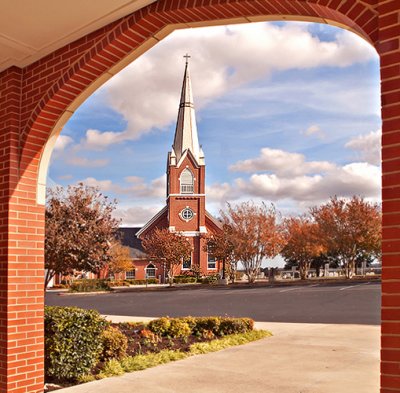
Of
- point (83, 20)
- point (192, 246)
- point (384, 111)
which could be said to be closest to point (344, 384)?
point (384, 111)

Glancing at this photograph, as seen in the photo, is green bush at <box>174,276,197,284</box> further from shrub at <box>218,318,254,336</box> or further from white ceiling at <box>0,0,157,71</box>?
white ceiling at <box>0,0,157,71</box>

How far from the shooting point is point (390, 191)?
9.95 feet

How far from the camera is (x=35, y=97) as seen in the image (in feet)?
20.4

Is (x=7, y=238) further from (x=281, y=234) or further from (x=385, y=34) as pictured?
(x=281, y=234)

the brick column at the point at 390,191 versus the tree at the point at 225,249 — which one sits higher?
the brick column at the point at 390,191

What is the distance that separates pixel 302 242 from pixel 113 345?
38567 millimetres

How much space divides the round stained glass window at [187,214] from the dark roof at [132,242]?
6.31m

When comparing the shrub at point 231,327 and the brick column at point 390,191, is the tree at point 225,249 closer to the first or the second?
the shrub at point 231,327

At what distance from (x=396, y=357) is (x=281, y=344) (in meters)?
8.52

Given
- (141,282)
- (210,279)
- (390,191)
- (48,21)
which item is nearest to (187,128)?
(141,282)

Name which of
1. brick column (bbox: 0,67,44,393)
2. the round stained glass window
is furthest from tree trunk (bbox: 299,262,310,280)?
brick column (bbox: 0,67,44,393)

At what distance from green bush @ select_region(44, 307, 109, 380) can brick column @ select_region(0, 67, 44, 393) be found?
118 cm

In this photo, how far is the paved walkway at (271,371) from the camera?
7211 mm

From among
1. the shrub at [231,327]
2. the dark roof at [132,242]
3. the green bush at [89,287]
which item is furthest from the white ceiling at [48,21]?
the dark roof at [132,242]
